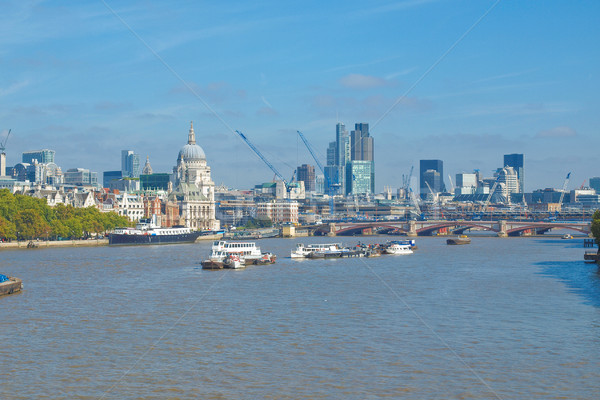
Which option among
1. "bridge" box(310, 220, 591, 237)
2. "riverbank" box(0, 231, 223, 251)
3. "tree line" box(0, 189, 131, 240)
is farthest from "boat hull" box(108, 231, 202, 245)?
"bridge" box(310, 220, 591, 237)

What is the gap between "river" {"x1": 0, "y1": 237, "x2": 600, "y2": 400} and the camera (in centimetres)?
2916

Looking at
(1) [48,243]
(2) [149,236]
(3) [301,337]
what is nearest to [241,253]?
(1) [48,243]

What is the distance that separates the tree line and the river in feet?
164

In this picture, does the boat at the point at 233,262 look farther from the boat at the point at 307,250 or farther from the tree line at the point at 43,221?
the tree line at the point at 43,221

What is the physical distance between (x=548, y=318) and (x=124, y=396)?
81.0 ft

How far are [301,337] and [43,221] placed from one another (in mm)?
91132

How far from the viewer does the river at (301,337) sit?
29.2 metres

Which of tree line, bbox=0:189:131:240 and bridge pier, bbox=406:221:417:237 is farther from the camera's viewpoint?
bridge pier, bbox=406:221:417:237

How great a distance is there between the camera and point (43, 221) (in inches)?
4751

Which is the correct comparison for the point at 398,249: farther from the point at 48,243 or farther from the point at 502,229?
the point at 502,229

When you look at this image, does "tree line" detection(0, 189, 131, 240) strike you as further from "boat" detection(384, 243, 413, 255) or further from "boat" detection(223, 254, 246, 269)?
"boat" detection(384, 243, 413, 255)

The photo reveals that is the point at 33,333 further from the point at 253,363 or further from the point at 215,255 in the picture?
the point at 215,255

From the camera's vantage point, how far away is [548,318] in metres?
43.4

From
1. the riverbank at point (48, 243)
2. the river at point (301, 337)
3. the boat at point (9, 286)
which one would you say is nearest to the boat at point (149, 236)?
the riverbank at point (48, 243)
